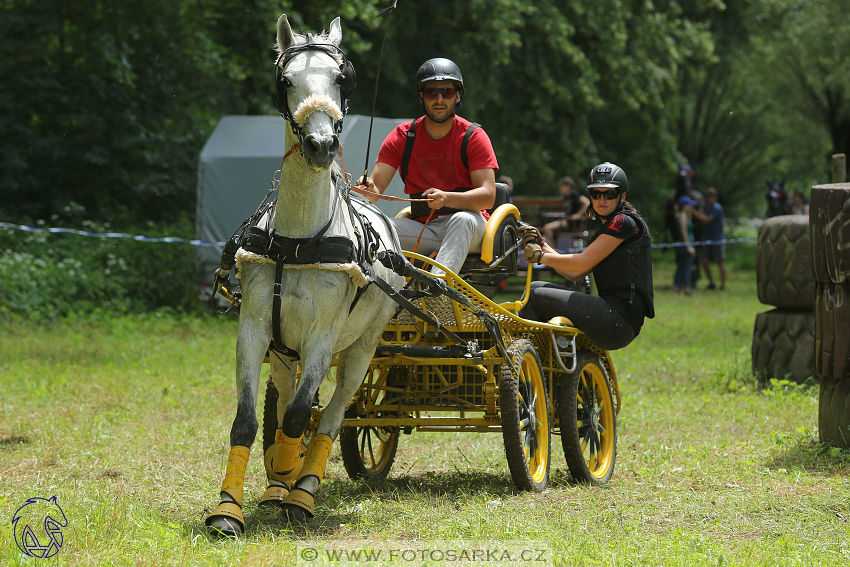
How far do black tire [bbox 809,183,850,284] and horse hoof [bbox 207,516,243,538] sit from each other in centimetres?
430

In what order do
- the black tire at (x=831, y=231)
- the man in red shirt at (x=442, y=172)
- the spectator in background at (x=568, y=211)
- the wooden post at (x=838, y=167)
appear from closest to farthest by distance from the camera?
1. the man in red shirt at (x=442, y=172)
2. the black tire at (x=831, y=231)
3. the wooden post at (x=838, y=167)
4. the spectator in background at (x=568, y=211)

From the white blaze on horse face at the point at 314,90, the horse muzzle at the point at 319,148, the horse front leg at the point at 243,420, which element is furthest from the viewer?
the horse front leg at the point at 243,420

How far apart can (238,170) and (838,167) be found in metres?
10.2

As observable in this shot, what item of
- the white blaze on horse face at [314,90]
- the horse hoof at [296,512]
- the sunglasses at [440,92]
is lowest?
the horse hoof at [296,512]

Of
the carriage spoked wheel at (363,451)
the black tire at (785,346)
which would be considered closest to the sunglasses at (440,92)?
the carriage spoked wheel at (363,451)

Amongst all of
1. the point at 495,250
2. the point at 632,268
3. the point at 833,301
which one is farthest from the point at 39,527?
the point at 833,301

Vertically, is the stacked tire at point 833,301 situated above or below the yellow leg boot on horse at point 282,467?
above

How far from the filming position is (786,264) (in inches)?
356

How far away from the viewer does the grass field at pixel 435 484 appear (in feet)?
14.0

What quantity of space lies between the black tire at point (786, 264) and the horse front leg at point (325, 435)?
527 cm

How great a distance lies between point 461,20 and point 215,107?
517 centimetres

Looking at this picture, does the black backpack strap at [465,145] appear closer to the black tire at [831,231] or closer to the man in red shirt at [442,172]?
the man in red shirt at [442,172]

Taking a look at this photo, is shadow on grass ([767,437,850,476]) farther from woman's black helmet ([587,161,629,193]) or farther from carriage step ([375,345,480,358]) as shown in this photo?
carriage step ([375,345,480,358])

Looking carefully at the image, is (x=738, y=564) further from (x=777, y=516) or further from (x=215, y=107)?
(x=215, y=107)
